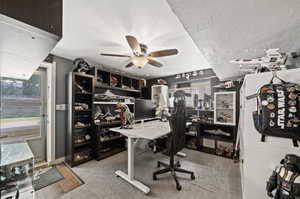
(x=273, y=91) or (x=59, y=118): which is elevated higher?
(x=273, y=91)

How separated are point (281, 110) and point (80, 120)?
321 cm

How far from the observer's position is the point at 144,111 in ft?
8.97

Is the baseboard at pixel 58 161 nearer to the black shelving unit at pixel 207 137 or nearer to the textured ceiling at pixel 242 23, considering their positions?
the black shelving unit at pixel 207 137

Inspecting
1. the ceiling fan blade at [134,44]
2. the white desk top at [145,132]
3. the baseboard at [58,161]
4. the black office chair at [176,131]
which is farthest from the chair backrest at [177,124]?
the baseboard at [58,161]

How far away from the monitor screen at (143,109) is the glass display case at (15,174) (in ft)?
6.14

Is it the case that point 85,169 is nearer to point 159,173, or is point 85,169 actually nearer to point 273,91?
point 159,173

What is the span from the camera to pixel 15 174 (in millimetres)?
623

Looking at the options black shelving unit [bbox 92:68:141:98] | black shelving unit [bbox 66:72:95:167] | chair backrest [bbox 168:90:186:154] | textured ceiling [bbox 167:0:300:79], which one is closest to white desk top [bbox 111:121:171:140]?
chair backrest [bbox 168:90:186:154]

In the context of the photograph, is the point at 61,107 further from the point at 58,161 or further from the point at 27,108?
the point at 58,161

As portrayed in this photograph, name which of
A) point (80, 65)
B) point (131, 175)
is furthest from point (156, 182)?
point (80, 65)

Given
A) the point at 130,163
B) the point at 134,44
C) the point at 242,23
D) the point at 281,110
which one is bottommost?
the point at 130,163

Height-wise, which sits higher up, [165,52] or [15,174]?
[165,52]

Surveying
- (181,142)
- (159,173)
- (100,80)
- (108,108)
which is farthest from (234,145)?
(100,80)

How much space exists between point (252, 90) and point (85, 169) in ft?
9.36
